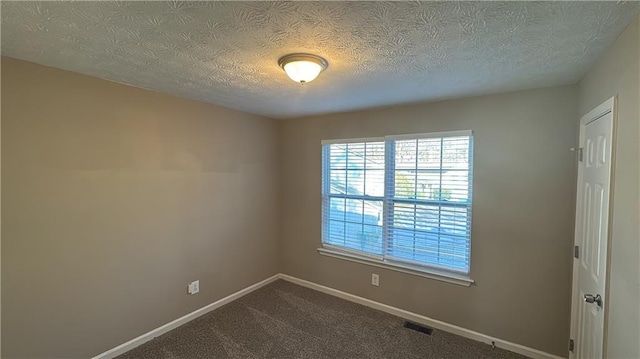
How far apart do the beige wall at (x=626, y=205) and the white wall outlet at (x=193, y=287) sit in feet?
10.6

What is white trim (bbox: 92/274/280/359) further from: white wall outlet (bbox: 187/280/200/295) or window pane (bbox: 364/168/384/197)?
window pane (bbox: 364/168/384/197)

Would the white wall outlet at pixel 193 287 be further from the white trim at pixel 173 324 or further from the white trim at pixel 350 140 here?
the white trim at pixel 350 140

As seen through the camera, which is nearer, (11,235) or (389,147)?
(11,235)

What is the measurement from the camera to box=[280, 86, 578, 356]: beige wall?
222cm

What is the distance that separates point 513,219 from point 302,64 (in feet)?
7.33

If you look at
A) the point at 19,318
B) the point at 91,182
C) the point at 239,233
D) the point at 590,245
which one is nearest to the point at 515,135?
the point at 590,245

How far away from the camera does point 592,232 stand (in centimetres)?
175

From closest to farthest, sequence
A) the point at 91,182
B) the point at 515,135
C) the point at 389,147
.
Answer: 1. the point at 91,182
2. the point at 515,135
3. the point at 389,147

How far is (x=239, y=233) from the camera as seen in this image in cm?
343

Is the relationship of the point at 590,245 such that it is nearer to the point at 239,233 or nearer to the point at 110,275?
the point at 239,233

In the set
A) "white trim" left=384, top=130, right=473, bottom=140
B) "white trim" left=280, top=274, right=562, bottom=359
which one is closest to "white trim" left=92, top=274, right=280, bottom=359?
"white trim" left=280, top=274, right=562, bottom=359

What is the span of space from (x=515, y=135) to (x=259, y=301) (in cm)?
321

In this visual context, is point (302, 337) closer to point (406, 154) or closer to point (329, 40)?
point (406, 154)

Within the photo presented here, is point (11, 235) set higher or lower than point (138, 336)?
higher
